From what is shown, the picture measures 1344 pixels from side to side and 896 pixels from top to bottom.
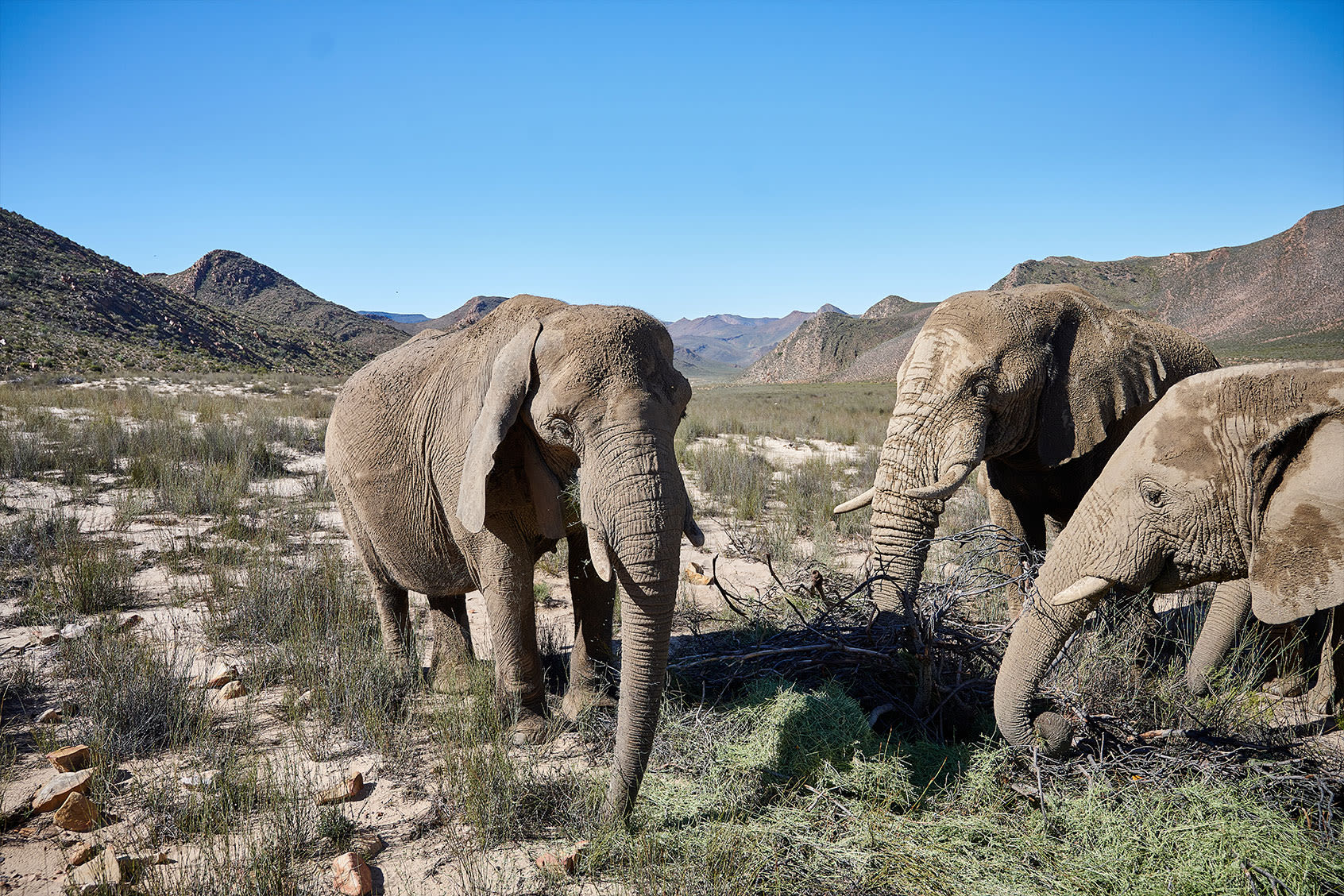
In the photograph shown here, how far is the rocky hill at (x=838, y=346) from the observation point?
68.9 m

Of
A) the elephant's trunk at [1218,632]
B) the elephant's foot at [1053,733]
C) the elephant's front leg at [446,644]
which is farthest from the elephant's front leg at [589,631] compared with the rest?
the elephant's trunk at [1218,632]

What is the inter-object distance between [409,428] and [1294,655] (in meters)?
5.56

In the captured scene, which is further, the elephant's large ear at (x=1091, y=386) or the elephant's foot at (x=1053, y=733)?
the elephant's large ear at (x=1091, y=386)

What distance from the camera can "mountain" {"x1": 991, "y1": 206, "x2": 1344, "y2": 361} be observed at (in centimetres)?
4544

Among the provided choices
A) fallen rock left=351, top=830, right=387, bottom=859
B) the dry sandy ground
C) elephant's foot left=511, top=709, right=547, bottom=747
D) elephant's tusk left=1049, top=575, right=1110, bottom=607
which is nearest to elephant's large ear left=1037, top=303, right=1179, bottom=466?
elephant's tusk left=1049, top=575, right=1110, bottom=607

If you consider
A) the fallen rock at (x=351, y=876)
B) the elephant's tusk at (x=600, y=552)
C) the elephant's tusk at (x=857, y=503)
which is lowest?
the fallen rock at (x=351, y=876)

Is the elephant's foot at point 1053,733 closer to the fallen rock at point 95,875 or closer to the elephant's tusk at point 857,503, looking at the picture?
the elephant's tusk at point 857,503

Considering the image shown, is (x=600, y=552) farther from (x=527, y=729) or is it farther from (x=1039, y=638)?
(x=1039, y=638)

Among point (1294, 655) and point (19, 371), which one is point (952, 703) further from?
point (19, 371)

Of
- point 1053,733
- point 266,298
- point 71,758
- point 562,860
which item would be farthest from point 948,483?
point 266,298

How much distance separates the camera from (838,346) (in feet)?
248

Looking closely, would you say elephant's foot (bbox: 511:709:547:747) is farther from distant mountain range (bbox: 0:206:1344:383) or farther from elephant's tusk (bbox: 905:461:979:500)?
distant mountain range (bbox: 0:206:1344:383)

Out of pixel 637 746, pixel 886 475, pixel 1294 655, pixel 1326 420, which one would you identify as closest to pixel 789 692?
pixel 637 746

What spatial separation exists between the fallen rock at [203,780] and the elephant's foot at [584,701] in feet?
5.62
